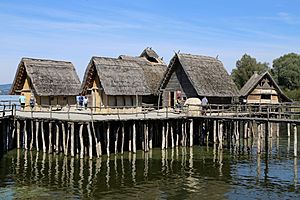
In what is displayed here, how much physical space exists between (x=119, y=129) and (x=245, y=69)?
53.8 m

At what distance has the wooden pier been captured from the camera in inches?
1186

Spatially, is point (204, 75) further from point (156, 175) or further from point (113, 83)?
point (156, 175)

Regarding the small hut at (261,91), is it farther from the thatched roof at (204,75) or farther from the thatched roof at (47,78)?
the thatched roof at (47,78)

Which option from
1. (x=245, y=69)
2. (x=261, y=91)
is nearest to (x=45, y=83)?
(x=261, y=91)

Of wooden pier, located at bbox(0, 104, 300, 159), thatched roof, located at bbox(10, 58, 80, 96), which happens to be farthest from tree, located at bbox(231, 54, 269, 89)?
thatched roof, located at bbox(10, 58, 80, 96)

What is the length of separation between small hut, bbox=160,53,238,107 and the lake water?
6946 mm

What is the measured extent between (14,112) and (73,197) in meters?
16.4

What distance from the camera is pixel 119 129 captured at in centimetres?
3372

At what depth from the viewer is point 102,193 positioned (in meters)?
21.5

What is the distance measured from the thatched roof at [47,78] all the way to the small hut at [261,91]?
65.2ft

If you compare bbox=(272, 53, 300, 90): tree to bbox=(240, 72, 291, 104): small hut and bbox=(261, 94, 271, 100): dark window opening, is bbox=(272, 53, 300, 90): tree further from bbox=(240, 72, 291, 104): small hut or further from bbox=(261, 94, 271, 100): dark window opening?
bbox=(261, 94, 271, 100): dark window opening

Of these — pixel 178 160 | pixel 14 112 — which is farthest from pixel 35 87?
pixel 178 160

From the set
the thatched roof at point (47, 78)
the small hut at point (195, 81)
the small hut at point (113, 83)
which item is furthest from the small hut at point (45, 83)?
the small hut at point (195, 81)

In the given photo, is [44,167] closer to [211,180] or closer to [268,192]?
[211,180]
